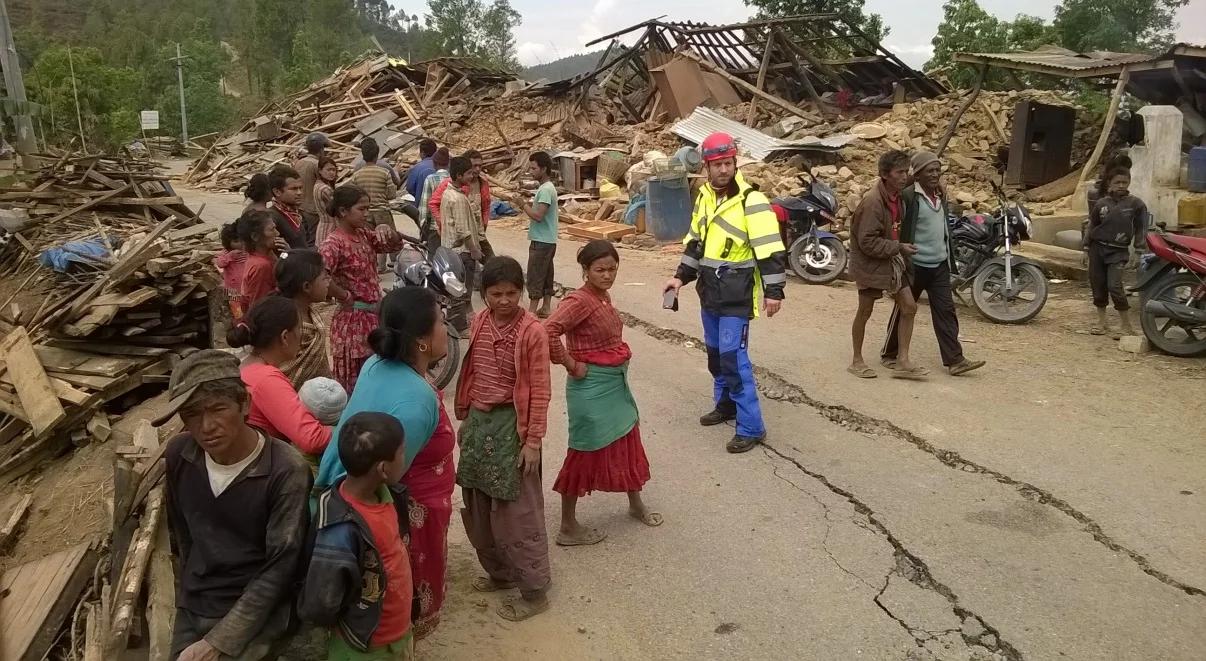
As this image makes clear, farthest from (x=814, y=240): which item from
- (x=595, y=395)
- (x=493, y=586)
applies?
(x=493, y=586)

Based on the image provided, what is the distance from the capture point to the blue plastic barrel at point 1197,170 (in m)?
9.80

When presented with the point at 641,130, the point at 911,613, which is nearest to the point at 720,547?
the point at 911,613

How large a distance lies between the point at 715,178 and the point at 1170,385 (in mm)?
3925

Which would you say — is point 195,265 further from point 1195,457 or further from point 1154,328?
point 1154,328

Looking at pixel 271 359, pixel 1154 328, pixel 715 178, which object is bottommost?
pixel 1154 328

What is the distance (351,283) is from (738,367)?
2.35 meters

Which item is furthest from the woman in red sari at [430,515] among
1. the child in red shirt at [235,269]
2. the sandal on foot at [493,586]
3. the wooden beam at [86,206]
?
the wooden beam at [86,206]

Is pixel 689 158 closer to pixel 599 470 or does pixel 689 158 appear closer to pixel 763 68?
pixel 763 68

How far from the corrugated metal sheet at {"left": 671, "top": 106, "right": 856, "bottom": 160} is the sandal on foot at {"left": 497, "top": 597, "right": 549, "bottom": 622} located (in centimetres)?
1176

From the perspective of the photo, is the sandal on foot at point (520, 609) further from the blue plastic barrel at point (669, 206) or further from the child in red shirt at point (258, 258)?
the blue plastic barrel at point (669, 206)

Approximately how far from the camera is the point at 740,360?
489 cm

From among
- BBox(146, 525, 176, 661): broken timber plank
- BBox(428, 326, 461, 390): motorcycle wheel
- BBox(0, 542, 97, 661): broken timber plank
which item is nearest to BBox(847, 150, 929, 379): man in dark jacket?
BBox(428, 326, 461, 390): motorcycle wheel

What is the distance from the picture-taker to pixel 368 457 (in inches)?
86.3

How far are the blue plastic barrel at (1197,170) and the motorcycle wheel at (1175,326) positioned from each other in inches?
165
